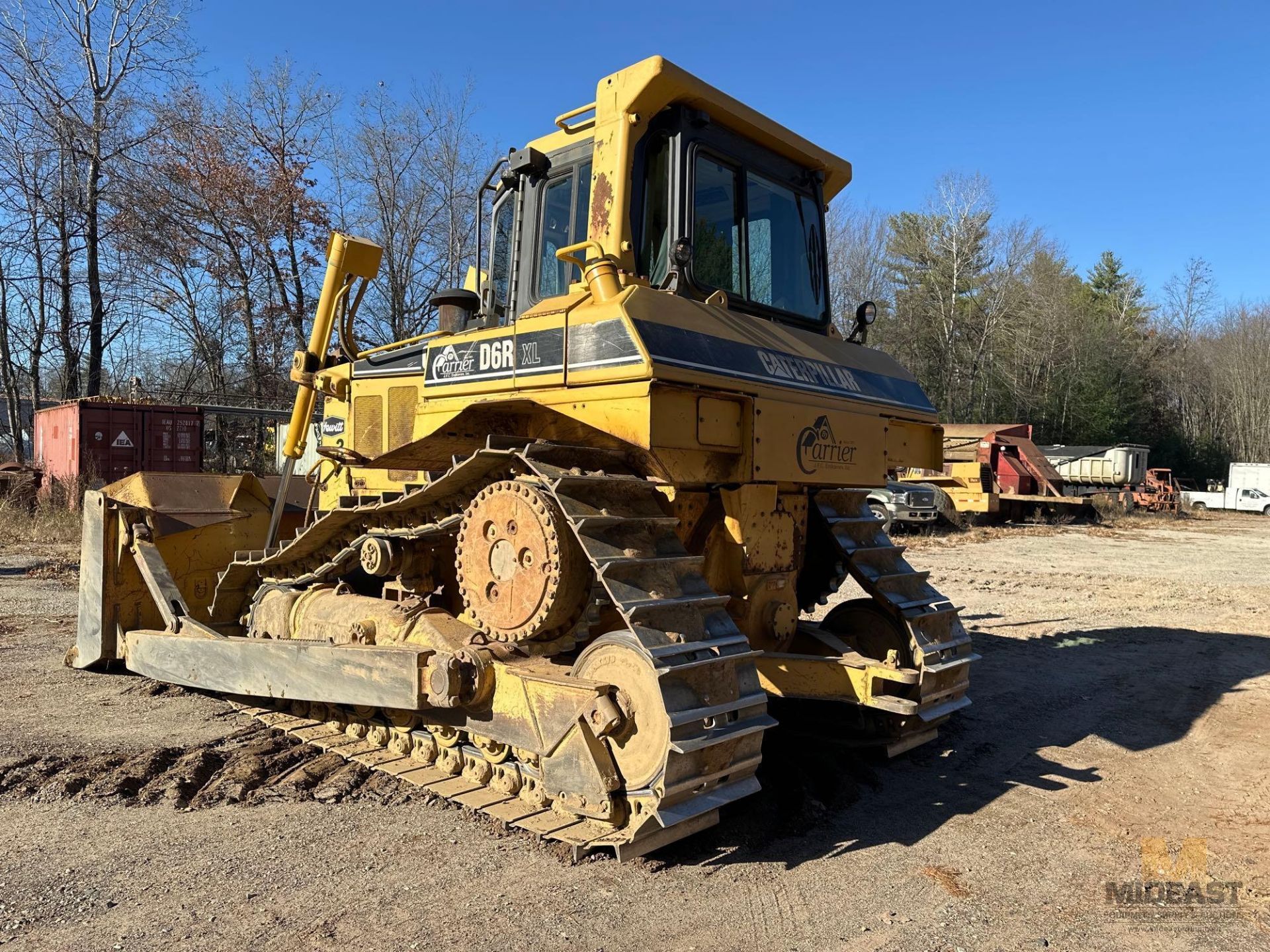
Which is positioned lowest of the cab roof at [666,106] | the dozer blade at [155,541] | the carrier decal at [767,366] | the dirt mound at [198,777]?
the dirt mound at [198,777]

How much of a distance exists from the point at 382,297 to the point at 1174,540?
21.6 m

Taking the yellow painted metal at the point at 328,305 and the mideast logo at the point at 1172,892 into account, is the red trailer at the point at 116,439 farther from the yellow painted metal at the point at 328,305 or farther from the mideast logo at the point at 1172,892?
the mideast logo at the point at 1172,892

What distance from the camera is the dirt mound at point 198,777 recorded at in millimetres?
4332

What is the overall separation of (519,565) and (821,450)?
170 centimetres

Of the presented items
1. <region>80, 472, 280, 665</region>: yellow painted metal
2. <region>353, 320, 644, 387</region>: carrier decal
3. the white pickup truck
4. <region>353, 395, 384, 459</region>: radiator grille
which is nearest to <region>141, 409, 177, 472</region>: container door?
<region>80, 472, 280, 665</region>: yellow painted metal

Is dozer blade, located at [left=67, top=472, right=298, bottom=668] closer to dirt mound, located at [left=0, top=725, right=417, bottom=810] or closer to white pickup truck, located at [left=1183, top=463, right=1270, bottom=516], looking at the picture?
dirt mound, located at [left=0, top=725, right=417, bottom=810]

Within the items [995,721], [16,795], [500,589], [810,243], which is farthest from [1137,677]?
[16,795]

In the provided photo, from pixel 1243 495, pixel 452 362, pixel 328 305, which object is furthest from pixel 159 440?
pixel 1243 495

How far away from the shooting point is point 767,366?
429 centimetres

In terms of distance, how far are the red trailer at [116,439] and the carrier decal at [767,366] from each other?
15737 mm

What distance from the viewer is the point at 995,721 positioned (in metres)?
5.98

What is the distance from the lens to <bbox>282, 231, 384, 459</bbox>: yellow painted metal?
6.08 metres

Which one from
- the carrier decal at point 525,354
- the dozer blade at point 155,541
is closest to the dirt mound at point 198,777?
the dozer blade at point 155,541

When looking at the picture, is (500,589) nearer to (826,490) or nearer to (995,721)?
(826,490)
